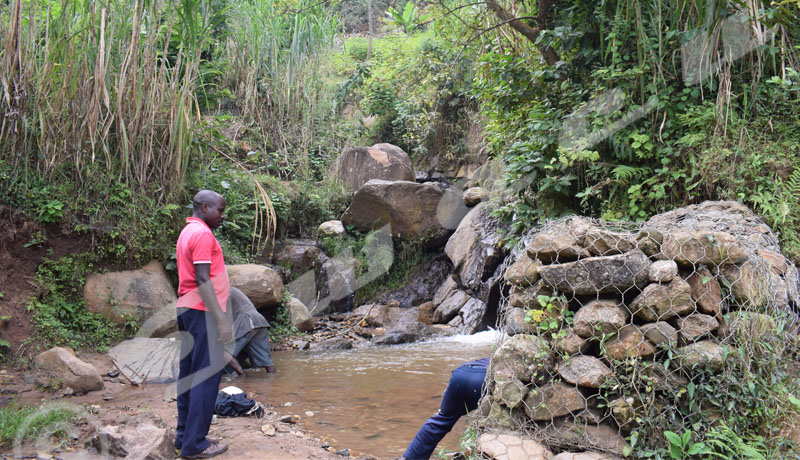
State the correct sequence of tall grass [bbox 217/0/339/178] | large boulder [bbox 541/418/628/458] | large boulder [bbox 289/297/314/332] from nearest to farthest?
large boulder [bbox 541/418/628/458], large boulder [bbox 289/297/314/332], tall grass [bbox 217/0/339/178]

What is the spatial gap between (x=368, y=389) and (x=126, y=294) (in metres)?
2.77

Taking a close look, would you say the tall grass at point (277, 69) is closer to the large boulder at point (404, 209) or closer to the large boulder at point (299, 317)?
the large boulder at point (404, 209)

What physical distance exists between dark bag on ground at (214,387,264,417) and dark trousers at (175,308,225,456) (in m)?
0.73

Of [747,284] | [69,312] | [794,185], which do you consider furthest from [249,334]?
[794,185]

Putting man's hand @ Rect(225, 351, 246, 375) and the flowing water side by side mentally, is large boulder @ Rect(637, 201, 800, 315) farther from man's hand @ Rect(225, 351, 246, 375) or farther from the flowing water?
man's hand @ Rect(225, 351, 246, 375)

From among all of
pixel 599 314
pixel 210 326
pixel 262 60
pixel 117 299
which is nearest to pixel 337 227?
pixel 262 60

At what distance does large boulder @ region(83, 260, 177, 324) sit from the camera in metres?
5.59

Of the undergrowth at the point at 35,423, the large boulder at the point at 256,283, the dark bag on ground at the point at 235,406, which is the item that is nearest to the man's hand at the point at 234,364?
the dark bag on ground at the point at 235,406

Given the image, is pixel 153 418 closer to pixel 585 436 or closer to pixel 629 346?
pixel 585 436

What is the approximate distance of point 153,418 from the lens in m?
3.81

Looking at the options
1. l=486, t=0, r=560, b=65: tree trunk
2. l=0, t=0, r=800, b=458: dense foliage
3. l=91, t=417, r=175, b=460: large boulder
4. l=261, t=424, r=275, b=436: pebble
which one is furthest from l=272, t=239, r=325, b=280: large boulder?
l=91, t=417, r=175, b=460: large boulder

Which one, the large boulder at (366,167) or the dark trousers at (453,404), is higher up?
the large boulder at (366,167)

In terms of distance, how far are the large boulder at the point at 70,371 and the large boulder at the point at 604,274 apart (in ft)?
12.5

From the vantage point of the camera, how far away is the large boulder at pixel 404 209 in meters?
9.61
